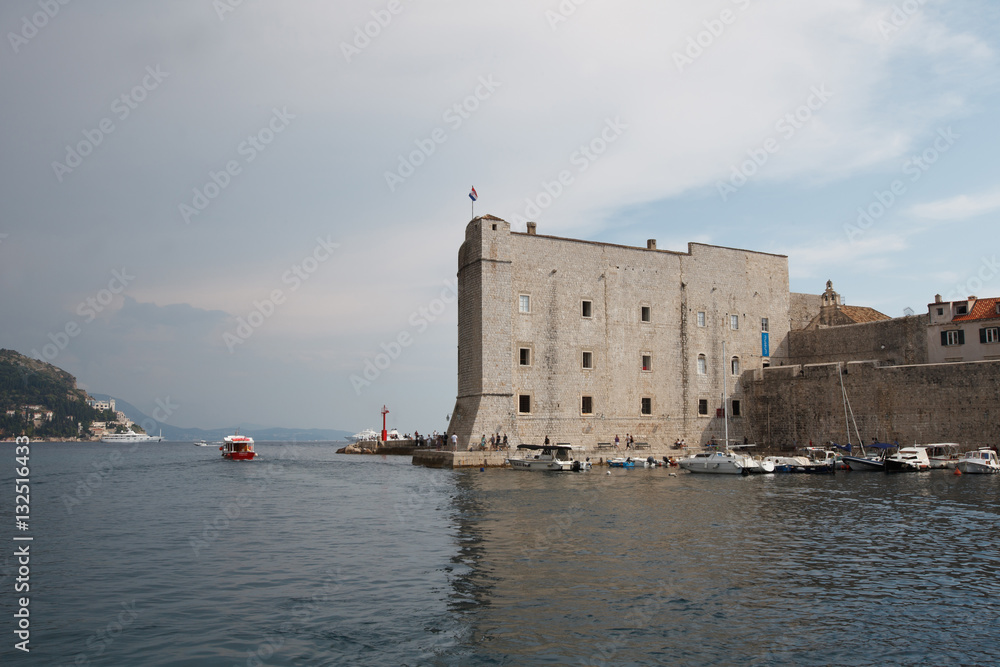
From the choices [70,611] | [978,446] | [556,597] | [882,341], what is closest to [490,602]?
[556,597]

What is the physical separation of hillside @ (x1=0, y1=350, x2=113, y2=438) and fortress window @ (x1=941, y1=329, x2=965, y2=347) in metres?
116

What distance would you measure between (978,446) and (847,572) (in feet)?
95.1

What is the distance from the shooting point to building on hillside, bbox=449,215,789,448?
127 ft

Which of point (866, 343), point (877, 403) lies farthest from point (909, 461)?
point (866, 343)

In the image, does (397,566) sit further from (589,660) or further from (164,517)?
(164,517)

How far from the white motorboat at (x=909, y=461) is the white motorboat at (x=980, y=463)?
1.43m

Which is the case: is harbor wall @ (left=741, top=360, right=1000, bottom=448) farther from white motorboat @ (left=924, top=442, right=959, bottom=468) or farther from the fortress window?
the fortress window

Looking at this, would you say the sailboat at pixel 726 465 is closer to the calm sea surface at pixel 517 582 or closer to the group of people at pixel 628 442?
the group of people at pixel 628 442

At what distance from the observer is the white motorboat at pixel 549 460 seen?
115 feet

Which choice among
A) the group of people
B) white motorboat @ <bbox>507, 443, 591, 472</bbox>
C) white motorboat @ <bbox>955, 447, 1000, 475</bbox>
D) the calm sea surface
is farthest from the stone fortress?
the calm sea surface

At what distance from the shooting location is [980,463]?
108 ft

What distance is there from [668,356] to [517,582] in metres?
33.8

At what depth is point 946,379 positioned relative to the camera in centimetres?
3659

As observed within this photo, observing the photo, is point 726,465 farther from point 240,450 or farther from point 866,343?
point 240,450
